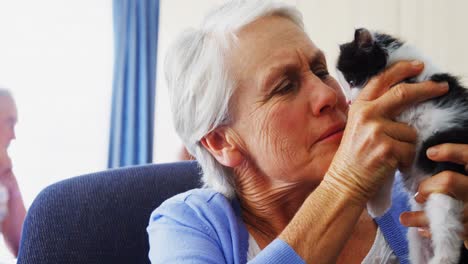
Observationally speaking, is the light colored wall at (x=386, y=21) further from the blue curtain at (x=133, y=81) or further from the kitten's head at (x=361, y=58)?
the kitten's head at (x=361, y=58)

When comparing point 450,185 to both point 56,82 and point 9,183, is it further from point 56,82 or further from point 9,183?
point 56,82

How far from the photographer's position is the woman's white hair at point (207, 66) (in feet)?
2.93

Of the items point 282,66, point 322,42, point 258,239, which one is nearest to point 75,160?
point 322,42

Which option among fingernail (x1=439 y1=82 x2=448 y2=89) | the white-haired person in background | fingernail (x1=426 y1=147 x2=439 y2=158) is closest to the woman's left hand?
fingernail (x1=426 y1=147 x2=439 y2=158)

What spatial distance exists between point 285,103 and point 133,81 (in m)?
1.97

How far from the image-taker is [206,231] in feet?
2.96

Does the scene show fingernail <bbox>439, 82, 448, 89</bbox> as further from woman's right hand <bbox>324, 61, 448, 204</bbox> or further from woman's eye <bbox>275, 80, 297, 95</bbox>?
woman's eye <bbox>275, 80, 297, 95</bbox>

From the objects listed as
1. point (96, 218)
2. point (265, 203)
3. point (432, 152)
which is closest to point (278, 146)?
point (265, 203)

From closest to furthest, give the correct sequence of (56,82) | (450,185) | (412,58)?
(450,185)
(412,58)
(56,82)

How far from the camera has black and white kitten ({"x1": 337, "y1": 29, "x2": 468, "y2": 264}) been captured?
2.11 ft

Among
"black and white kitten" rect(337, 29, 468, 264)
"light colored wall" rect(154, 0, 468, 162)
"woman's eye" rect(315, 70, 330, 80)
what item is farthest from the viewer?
"light colored wall" rect(154, 0, 468, 162)

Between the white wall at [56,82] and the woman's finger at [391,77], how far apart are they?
2.14 metres

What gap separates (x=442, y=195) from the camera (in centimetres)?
65

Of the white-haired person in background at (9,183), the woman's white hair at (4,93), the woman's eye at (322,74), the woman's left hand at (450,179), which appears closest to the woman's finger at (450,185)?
the woman's left hand at (450,179)
